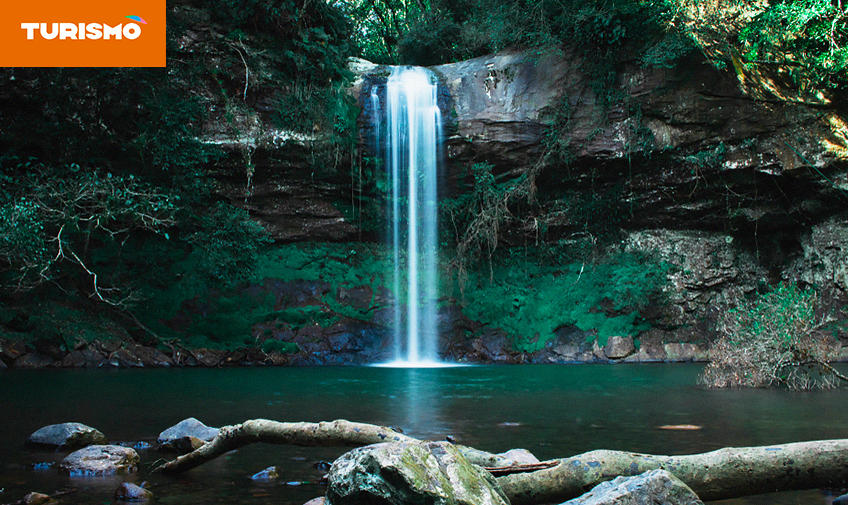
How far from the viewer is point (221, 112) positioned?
1354 centimetres

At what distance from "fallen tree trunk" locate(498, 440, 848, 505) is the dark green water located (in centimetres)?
43

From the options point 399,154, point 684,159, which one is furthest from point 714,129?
point 399,154

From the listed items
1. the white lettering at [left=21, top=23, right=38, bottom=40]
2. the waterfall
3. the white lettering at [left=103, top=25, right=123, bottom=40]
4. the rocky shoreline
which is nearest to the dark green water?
the rocky shoreline

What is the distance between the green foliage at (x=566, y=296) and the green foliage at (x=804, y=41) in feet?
17.6

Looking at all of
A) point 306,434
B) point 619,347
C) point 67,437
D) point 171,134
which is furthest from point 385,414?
point 171,134

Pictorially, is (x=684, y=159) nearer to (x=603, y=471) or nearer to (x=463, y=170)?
(x=463, y=170)

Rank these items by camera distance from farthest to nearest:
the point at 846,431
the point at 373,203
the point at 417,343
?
the point at 373,203
the point at 417,343
the point at 846,431

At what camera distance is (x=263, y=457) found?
3.41m

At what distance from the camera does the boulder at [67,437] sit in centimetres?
355

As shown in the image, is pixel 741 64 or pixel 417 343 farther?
pixel 417 343

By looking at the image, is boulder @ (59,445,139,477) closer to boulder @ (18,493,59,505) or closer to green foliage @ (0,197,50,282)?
boulder @ (18,493,59,505)

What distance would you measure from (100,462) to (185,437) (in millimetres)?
516

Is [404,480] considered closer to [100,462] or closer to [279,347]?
[100,462]

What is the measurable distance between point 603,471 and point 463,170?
13250 millimetres
